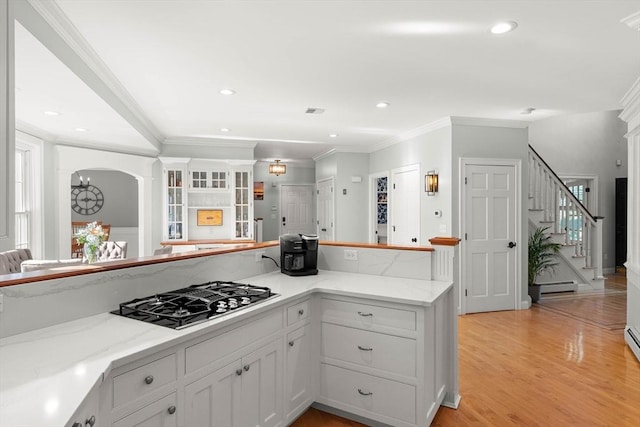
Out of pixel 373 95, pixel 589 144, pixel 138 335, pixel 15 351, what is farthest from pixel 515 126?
pixel 15 351

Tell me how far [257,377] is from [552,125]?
8.09 meters

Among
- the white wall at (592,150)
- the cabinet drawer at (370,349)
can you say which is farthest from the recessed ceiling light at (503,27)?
the white wall at (592,150)

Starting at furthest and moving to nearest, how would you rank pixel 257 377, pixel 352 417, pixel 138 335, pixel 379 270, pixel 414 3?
pixel 379 270
pixel 352 417
pixel 414 3
pixel 257 377
pixel 138 335

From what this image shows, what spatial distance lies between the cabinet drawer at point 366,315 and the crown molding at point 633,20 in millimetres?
2325

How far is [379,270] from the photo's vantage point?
2.95 meters

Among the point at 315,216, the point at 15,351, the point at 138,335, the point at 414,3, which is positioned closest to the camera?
the point at 15,351

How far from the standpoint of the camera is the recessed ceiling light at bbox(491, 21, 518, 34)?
2416 mm

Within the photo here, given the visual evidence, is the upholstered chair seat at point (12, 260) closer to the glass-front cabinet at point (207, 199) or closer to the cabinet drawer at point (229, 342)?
the glass-front cabinet at point (207, 199)

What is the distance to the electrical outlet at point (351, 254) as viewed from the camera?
3074 mm

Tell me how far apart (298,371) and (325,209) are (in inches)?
232

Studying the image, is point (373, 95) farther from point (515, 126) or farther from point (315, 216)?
point (315, 216)

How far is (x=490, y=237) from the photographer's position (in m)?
5.03

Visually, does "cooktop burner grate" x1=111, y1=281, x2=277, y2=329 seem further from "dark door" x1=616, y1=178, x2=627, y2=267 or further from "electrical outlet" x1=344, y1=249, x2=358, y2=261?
"dark door" x1=616, y1=178, x2=627, y2=267

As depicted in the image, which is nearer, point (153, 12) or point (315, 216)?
point (153, 12)
